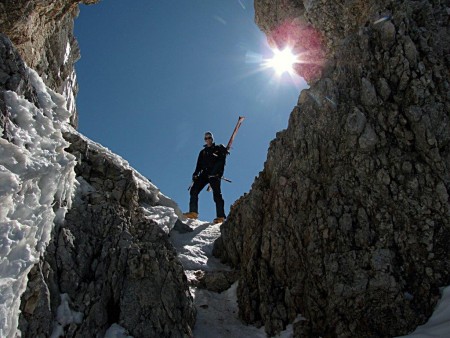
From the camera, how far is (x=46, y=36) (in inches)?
702

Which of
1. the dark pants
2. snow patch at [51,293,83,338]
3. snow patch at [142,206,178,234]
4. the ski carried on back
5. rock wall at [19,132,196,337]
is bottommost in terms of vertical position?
snow patch at [51,293,83,338]

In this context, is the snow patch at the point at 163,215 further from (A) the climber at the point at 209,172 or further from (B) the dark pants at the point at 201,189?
(B) the dark pants at the point at 201,189

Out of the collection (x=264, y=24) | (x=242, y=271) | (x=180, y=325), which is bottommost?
(x=180, y=325)

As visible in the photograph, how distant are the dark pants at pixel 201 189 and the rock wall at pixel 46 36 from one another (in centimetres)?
858

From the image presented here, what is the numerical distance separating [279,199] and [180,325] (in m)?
4.88

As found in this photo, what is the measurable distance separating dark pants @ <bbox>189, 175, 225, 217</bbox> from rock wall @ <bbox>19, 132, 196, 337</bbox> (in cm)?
719

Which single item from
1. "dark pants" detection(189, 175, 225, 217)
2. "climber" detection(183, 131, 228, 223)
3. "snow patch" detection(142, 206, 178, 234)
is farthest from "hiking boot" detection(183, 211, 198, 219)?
"snow patch" detection(142, 206, 178, 234)

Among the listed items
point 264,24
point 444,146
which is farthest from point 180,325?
point 264,24

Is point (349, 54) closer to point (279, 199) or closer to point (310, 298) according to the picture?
point (279, 199)

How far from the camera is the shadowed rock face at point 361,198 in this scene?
9.84m

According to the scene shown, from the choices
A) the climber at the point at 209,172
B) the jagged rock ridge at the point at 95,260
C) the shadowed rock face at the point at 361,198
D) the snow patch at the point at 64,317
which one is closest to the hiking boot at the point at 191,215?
the climber at the point at 209,172

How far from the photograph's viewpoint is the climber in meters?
19.3

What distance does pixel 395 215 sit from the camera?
1069 centimetres

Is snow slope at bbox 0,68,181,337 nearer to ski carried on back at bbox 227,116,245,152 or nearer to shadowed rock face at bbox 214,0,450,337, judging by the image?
shadowed rock face at bbox 214,0,450,337
